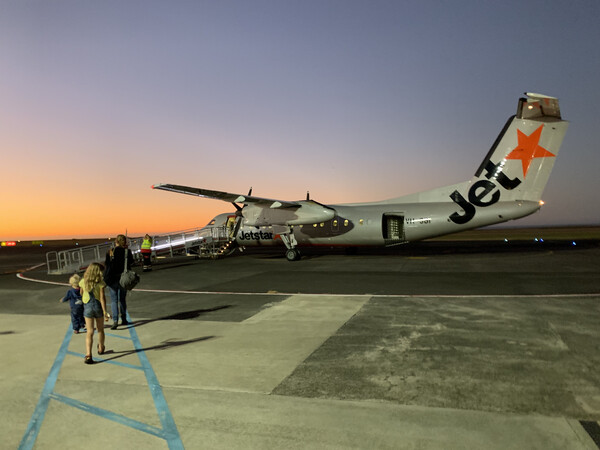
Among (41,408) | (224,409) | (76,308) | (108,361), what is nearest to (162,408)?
(224,409)

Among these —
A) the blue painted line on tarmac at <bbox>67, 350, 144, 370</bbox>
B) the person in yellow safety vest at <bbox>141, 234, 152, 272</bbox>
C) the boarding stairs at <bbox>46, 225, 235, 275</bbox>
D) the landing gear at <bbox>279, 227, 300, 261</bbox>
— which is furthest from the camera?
the boarding stairs at <bbox>46, 225, 235, 275</bbox>

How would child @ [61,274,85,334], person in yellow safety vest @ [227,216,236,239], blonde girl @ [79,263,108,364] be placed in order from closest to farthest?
blonde girl @ [79,263,108,364] < child @ [61,274,85,334] < person in yellow safety vest @ [227,216,236,239]

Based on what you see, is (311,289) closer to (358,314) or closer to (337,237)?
(358,314)

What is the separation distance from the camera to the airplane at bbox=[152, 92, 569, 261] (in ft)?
62.0

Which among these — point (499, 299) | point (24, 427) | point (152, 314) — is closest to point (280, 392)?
point (24, 427)

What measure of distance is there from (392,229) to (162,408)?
20.1 m

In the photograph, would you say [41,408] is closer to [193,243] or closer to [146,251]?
[146,251]

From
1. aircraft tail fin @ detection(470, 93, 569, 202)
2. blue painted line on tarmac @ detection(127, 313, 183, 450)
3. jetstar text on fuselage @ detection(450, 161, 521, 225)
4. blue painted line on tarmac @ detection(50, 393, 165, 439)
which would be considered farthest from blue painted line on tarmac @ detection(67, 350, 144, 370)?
jetstar text on fuselage @ detection(450, 161, 521, 225)

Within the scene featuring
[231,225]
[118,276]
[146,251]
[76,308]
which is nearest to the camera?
[76,308]

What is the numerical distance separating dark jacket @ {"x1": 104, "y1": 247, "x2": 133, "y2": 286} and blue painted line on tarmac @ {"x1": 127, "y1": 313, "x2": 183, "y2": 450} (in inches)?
91.4

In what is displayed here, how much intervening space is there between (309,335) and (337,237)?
1713 centimetres

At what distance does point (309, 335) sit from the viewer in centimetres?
806

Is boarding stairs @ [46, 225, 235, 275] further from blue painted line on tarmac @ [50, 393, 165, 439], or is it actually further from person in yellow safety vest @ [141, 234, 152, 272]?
blue painted line on tarmac @ [50, 393, 165, 439]

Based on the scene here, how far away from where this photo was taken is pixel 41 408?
5.06m
